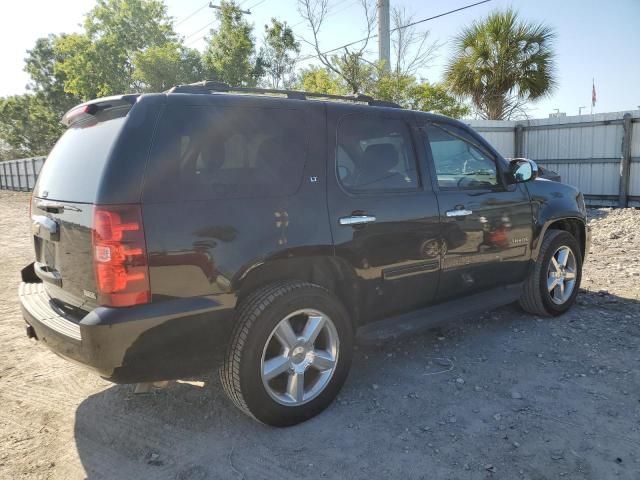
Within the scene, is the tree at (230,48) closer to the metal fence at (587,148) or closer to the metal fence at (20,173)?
the metal fence at (587,148)

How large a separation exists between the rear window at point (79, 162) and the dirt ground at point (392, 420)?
1.40 meters

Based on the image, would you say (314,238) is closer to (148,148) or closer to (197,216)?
(197,216)

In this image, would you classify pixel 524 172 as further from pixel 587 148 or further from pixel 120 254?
pixel 587 148

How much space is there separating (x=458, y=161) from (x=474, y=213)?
457mm

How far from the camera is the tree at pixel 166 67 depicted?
69.3 feet

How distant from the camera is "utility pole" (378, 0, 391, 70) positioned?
17266 millimetres

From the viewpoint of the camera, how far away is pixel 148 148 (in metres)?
2.52

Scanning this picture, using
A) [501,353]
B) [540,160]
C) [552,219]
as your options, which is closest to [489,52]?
[540,160]

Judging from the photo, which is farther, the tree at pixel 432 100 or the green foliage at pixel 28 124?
the green foliage at pixel 28 124

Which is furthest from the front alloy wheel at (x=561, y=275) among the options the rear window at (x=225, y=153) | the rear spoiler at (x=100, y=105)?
the rear spoiler at (x=100, y=105)

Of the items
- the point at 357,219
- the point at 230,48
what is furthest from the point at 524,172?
the point at 230,48

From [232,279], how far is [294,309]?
429 mm

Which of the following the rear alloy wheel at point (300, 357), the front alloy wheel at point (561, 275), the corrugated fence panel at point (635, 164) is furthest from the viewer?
the corrugated fence panel at point (635, 164)

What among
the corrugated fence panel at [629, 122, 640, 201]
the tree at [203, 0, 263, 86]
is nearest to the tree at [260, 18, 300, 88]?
the tree at [203, 0, 263, 86]
